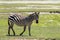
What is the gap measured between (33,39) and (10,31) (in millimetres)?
3050

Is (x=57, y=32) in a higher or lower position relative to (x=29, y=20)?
lower

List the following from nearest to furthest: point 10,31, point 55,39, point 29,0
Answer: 1. point 55,39
2. point 10,31
3. point 29,0

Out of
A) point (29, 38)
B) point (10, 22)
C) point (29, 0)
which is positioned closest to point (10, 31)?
point (10, 22)

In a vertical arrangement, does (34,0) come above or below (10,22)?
below

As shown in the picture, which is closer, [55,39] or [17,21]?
[55,39]

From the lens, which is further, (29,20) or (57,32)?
(57,32)

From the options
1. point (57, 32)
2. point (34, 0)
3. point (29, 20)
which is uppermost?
point (29, 20)

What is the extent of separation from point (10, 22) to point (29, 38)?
6.05ft

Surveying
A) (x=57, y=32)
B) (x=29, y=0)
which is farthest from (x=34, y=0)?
(x=57, y=32)

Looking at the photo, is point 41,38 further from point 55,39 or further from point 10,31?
point 10,31

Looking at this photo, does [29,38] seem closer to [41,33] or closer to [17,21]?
[17,21]

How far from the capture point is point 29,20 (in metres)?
19.3

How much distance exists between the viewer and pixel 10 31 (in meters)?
20.7

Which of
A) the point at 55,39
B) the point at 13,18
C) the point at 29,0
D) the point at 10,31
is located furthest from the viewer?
the point at 29,0
